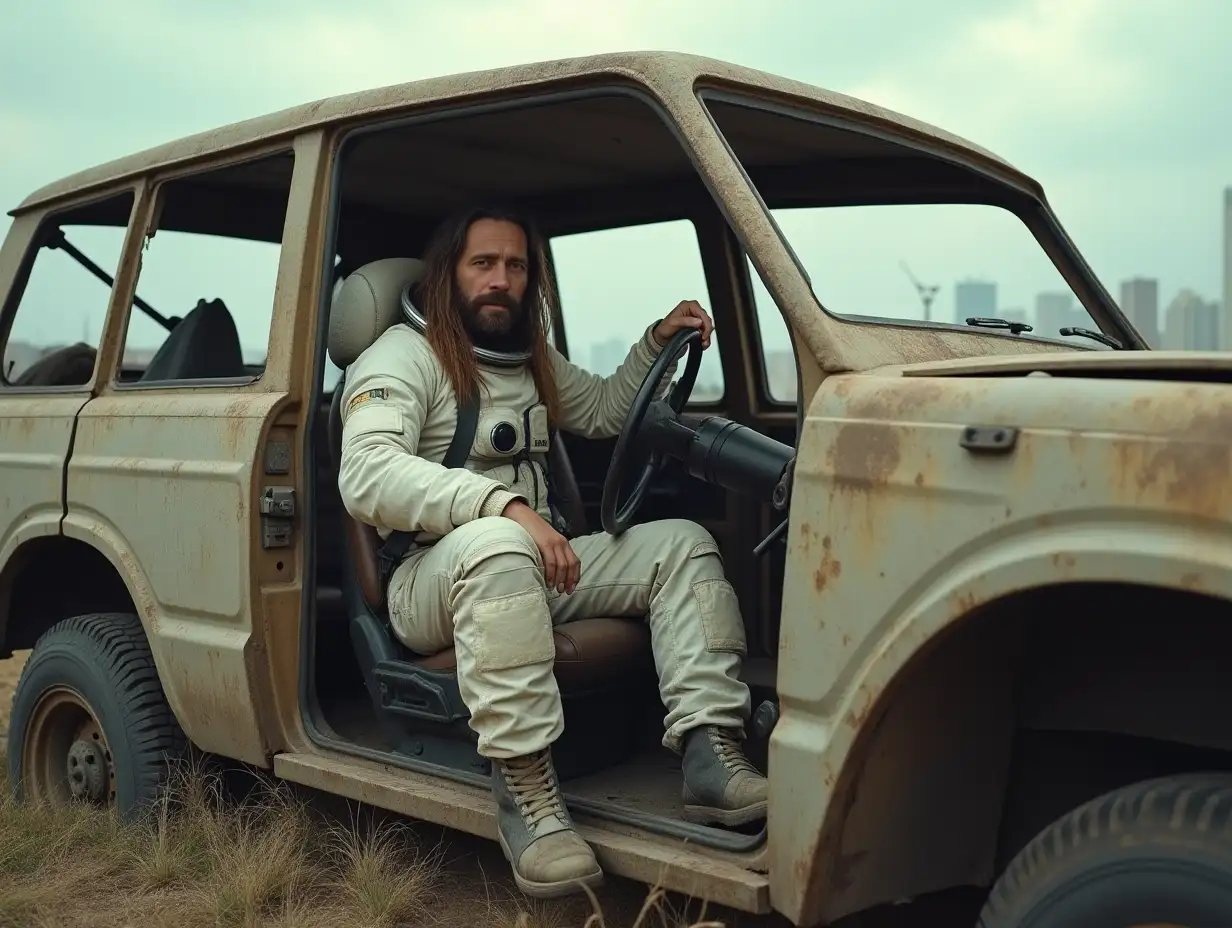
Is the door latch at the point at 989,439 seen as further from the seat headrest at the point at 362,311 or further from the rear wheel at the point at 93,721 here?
the rear wheel at the point at 93,721

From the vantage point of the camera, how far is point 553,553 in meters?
3.03

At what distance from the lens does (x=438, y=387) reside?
352 centimetres

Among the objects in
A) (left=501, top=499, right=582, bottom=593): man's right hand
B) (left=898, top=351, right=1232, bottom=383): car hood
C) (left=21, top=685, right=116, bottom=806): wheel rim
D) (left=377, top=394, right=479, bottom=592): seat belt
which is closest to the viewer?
(left=898, top=351, right=1232, bottom=383): car hood

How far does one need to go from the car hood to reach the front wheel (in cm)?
61

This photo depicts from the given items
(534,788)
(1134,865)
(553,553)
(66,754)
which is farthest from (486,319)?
(1134,865)

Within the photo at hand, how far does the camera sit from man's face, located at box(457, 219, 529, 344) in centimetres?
367

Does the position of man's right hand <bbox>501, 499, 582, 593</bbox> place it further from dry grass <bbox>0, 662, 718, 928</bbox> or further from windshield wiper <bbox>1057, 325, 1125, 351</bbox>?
windshield wiper <bbox>1057, 325, 1125, 351</bbox>

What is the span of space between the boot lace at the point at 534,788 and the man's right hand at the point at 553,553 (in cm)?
38

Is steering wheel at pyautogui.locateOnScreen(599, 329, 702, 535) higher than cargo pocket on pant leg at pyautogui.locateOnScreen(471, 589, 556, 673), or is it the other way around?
steering wheel at pyautogui.locateOnScreen(599, 329, 702, 535)

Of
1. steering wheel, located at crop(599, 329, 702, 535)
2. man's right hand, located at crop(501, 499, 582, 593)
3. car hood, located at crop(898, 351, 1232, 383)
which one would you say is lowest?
man's right hand, located at crop(501, 499, 582, 593)

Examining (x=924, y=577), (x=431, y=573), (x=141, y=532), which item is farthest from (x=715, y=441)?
(x=141, y=532)

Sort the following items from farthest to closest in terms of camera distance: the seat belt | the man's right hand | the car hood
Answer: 1. the seat belt
2. the man's right hand
3. the car hood

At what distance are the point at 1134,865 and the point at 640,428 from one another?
1579 millimetres

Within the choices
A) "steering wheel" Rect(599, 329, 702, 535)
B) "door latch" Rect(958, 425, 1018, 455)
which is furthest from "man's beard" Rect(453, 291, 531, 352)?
"door latch" Rect(958, 425, 1018, 455)
